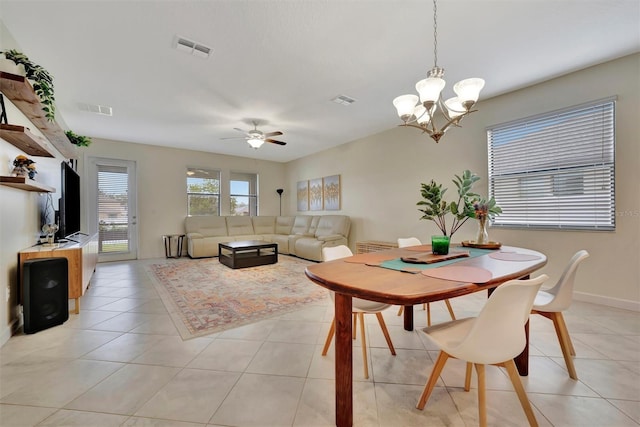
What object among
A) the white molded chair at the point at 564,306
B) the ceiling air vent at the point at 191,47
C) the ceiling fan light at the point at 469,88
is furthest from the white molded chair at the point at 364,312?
the ceiling air vent at the point at 191,47

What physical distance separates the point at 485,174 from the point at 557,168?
29.4 inches

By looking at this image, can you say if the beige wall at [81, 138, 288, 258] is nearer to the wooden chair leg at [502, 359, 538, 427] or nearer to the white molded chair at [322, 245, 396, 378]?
the white molded chair at [322, 245, 396, 378]

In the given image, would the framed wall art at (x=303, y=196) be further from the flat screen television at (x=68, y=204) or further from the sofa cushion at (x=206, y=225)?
the flat screen television at (x=68, y=204)

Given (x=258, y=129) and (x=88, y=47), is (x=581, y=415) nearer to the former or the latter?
(x=88, y=47)

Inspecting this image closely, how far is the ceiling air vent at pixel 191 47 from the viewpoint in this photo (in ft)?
7.54

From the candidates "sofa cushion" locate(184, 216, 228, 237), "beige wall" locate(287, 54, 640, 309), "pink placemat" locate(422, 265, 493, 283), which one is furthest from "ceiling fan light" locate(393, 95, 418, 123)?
"sofa cushion" locate(184, 216, 228, 237)

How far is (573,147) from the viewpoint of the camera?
2932 mm

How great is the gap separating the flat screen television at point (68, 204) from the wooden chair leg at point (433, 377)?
396cm

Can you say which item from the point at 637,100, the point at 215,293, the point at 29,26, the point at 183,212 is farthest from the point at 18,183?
the point at 637,100

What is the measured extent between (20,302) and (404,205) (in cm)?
497

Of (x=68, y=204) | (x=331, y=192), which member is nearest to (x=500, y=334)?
(x=68, y=204)

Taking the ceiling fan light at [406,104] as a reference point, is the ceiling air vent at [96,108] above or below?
above

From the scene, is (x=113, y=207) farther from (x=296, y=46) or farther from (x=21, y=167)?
(x=296, y=46)

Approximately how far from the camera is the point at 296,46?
237 cm
